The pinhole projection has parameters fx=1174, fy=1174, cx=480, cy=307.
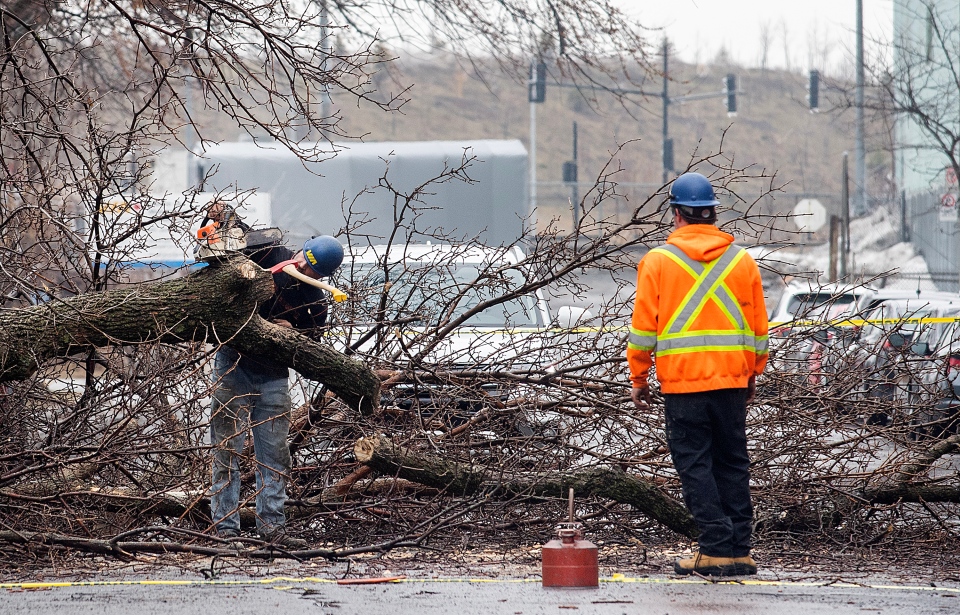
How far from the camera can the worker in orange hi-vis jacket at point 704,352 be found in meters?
5.10

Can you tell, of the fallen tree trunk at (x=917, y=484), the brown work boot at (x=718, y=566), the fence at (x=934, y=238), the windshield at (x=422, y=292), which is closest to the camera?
the brown work boot at (x=718, y=566)

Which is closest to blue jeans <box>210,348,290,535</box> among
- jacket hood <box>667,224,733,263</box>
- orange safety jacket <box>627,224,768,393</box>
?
orange safety jacket <box>627,224,768,393</box>

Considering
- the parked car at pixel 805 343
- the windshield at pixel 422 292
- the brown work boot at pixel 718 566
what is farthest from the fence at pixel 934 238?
the brown work boot at pixel 718 566

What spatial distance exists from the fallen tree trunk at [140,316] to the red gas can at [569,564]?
1919 millimetres

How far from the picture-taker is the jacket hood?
202 inches

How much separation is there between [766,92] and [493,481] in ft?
293

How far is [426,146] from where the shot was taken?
59.9 ft

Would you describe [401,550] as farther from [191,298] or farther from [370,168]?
[370,168]

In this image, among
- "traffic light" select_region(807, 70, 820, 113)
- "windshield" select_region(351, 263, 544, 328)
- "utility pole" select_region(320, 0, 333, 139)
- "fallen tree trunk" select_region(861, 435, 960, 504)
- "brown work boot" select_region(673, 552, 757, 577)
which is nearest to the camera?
"brown work boot" select_region(673, 552, 757, 577)

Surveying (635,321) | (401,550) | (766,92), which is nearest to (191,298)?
(401,550)

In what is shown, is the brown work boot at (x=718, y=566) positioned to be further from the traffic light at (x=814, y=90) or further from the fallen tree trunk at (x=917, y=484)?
the traffic light at (x=814, y=90)

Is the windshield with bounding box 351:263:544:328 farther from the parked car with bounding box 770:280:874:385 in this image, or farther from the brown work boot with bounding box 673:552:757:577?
the brown work boot with bounding box 673:552:757:577

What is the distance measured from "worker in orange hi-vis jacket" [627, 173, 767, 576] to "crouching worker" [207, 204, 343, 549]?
193 centimetres

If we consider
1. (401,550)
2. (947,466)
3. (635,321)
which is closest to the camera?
(635,321)
